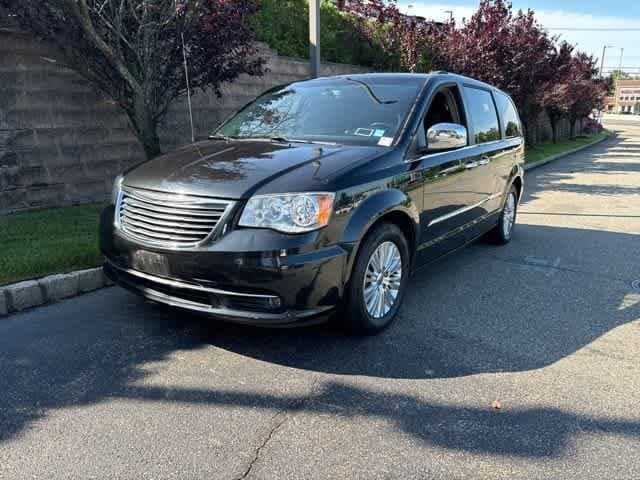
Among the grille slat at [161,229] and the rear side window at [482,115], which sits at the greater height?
the rear side window at [482,115]

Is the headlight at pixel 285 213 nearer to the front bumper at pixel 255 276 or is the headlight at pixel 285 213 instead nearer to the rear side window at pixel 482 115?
the front bumper at pixel 255 276

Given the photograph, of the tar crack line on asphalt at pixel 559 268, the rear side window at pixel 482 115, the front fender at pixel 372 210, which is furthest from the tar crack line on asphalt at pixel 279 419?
the tar crack line on asphalt at pixel 559 268

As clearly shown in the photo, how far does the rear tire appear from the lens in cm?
642

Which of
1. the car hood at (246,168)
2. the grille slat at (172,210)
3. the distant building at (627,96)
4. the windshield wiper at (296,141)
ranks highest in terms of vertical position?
the windshield wiper at (296,141)

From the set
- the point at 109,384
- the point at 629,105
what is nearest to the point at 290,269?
the point at 109,384

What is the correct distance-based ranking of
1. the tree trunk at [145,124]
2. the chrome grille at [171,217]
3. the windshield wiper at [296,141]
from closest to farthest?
the chrome grille at [171,217]
the windshield wiper at [296,141]
the tree trunk at [145,124]

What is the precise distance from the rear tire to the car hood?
122 inches

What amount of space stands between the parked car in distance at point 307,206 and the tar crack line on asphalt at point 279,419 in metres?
0.45

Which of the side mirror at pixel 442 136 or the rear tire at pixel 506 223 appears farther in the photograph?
the rear tire at pixel 506 223

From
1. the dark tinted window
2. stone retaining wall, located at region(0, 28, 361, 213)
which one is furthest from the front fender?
stone retaining wall, located at region(0, 28, 361, 213)

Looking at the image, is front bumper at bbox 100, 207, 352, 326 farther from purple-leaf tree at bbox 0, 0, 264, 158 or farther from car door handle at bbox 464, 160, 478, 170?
purple-leaf tree at bbox 0, 0, 264, 158

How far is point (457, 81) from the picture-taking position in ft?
16.4

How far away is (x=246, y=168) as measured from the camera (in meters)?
3.53

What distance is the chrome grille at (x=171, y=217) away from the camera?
3.22 m
